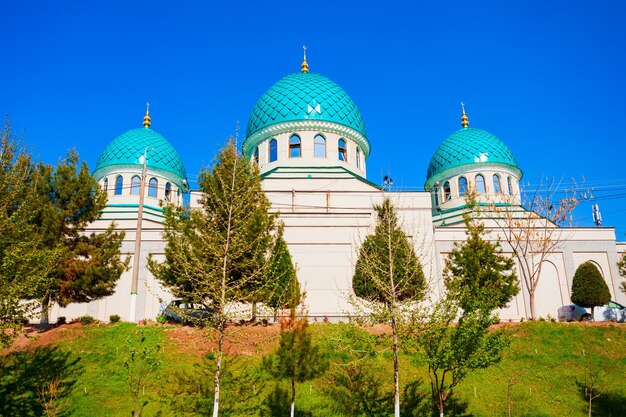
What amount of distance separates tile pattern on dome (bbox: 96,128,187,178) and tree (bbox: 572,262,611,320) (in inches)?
771

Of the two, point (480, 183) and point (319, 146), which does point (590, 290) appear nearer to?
point (480, 183)

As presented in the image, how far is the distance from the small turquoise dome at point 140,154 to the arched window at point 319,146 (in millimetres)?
8306

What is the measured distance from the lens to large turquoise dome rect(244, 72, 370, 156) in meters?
24.3

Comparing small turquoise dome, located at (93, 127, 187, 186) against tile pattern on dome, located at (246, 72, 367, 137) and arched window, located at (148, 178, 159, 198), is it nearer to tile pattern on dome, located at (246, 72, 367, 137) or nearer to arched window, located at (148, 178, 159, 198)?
arched window, located at (148, 178, 159, 198)

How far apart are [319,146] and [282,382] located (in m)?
13.4

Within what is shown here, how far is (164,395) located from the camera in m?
11.7

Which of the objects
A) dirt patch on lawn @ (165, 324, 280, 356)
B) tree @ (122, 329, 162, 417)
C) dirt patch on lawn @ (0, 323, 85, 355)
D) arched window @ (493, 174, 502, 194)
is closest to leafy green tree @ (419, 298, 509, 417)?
dirt patch on lawn @ (165, 324, 280, 356)

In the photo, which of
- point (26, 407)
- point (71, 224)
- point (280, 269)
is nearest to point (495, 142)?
point (280, 269)

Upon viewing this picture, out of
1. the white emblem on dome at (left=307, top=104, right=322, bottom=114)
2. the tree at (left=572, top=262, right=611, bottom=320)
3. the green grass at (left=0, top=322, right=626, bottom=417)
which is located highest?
the white emblem on dome at (left=307, top=104, right=322, bottom=114)

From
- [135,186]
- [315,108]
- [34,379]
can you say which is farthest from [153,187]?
[34,379]

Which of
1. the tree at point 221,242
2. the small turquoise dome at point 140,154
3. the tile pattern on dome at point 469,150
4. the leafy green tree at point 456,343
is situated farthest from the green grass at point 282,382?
the tile pattern on dome at point 469,150

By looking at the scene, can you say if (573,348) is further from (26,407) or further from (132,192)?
(132,192)

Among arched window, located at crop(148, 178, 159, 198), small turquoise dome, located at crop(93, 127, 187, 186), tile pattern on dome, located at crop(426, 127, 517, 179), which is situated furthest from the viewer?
tile pattern on dome, located at crop(426, 127, 517, 179)

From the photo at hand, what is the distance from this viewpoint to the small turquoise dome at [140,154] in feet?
86.5
